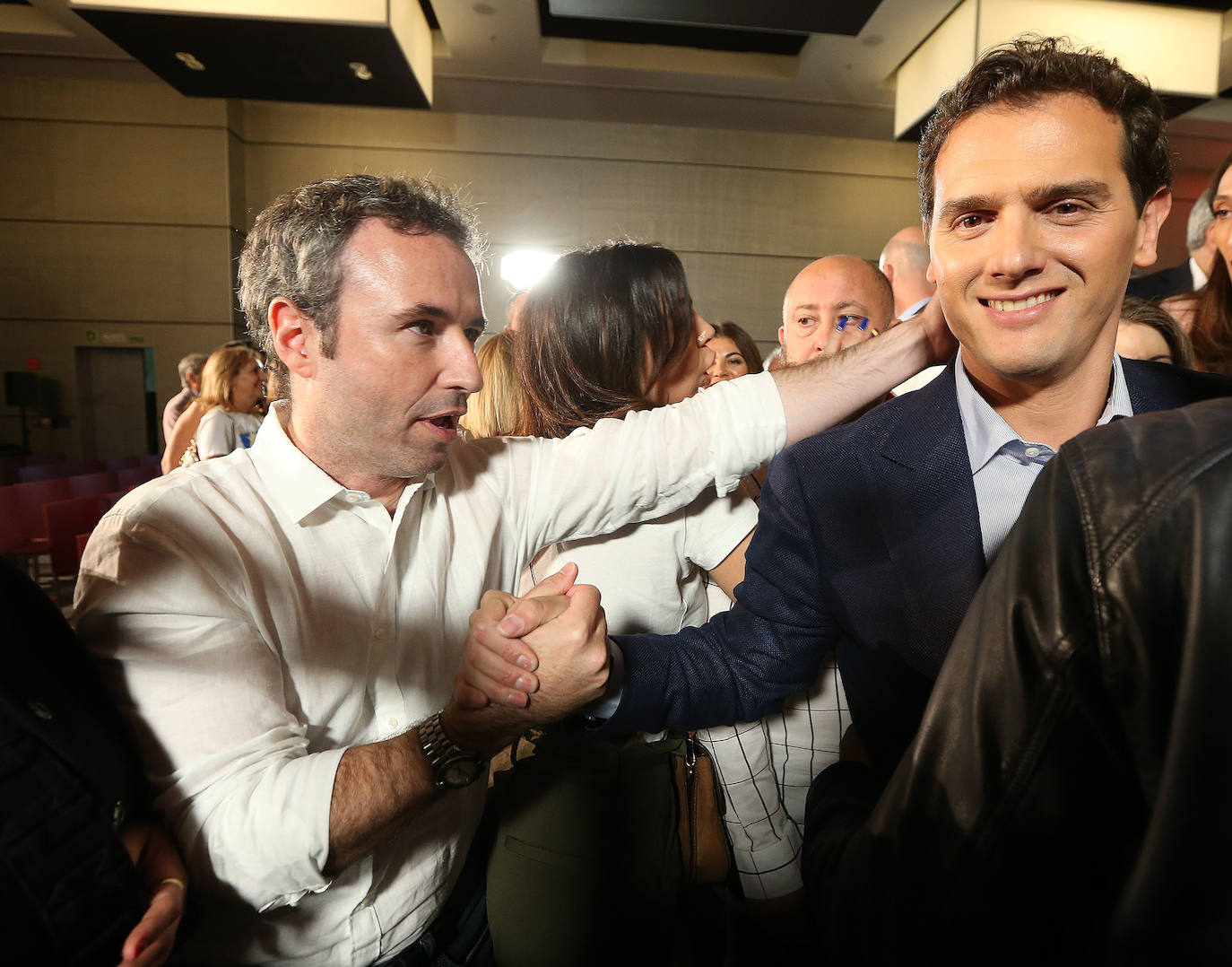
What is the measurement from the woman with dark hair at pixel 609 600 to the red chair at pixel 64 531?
13.8 ft

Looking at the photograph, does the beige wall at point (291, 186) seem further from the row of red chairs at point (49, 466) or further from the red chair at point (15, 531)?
the red chair at point (15, 531)

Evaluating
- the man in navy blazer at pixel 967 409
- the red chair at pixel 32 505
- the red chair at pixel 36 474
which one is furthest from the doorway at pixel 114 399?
the man in navy blazer at pixel 967 409

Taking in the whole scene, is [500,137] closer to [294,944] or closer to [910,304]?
[910,304]

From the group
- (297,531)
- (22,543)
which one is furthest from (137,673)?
(22,543)

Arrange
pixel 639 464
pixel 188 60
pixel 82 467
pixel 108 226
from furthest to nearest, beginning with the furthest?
pixel 108 226 → pixel 82 467 → pixel 188 60 → pixel 639 464

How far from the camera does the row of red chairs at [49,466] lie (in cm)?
637

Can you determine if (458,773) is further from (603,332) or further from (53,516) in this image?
(53,516)

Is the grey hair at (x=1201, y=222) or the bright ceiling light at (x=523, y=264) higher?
the bright ceiling light at (x=523, y=264)

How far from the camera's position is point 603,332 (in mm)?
1625

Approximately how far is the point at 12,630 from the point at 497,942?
3.44 feet

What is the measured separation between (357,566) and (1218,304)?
3.02 metres

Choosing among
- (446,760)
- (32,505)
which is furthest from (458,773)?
(32,505)

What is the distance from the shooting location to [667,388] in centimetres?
177

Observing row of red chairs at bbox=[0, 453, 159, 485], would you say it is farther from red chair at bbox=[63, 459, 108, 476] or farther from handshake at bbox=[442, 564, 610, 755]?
handshake at bbox=[442, 564, 610, 755]
